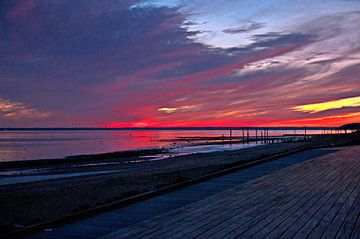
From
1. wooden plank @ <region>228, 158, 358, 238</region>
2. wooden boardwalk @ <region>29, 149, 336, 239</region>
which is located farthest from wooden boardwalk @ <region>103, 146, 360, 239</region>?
wooden boardwalk @ <region>29, 149, 336, 239</region>

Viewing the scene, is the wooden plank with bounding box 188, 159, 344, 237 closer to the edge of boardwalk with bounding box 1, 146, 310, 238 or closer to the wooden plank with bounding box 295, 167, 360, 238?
the wooden plank with bounding box 295, 167, 360, 238

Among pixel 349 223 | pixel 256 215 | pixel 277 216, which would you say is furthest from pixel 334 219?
pixel 256 215

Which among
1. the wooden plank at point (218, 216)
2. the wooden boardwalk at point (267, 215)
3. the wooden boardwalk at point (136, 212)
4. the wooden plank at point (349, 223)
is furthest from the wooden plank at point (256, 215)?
the wooden boardwalk at point (136, 212)

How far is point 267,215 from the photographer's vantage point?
645 centimetres

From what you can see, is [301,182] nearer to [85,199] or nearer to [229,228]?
[229,228]

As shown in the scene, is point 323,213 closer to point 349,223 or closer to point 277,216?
point 349,223

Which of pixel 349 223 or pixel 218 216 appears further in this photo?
pixel 218 216

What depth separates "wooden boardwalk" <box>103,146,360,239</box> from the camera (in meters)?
5.36

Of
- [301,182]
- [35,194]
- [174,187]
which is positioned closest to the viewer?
[174,187]

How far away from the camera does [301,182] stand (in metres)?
10.3

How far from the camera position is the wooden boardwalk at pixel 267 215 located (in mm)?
5363

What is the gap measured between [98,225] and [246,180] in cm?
584

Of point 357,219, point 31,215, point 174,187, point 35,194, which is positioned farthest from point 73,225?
point 35,194

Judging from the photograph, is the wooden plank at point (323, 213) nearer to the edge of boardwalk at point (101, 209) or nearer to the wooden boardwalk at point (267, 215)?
the wooden boardwalk at point (267, 215)
